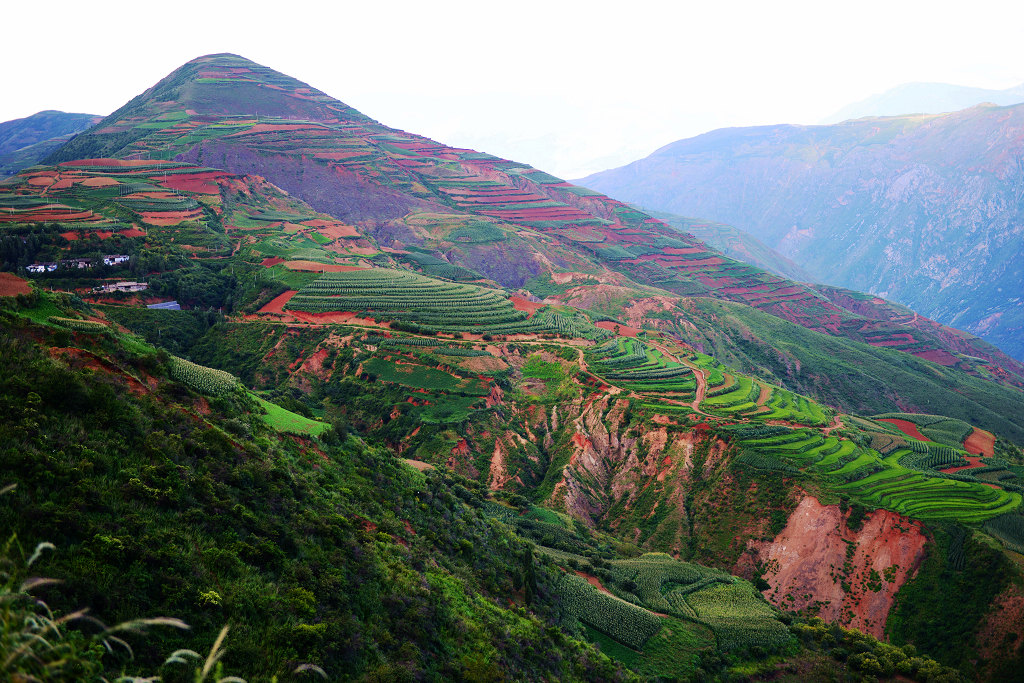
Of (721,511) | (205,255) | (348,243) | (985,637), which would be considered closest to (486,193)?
(348,243)

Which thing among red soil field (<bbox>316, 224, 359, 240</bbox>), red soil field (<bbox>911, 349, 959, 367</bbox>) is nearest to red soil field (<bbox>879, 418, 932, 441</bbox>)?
red soil field (<bbox>911, 349, 959, 367</bbox>)

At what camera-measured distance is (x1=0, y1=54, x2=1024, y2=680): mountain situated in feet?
64.3

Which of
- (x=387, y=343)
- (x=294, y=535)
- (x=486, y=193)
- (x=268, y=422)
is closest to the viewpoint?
(x=294, y=535)

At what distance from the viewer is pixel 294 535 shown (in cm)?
2366

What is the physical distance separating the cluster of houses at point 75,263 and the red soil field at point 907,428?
116769mm

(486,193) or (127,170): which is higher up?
(486,193)

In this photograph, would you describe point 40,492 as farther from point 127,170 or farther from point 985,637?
point 127,170

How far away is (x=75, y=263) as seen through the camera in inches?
2859

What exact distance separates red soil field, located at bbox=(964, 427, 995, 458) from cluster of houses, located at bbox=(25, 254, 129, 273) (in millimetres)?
119644

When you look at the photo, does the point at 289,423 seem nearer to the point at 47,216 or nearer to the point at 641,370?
the point at 641,370

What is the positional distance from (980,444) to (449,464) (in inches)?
2932

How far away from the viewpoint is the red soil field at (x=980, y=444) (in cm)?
7069

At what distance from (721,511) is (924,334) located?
146m

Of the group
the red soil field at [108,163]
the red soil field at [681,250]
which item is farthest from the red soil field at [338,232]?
the red soil field at [681,250]
